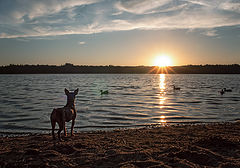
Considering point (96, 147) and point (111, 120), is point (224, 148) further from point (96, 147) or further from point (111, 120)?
point (111, 120)

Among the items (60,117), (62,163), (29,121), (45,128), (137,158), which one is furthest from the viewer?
(29,121)

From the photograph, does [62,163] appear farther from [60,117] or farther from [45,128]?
[45,128]

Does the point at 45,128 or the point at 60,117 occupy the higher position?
the point at 60,117

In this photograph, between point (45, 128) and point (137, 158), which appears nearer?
point (137, 158)

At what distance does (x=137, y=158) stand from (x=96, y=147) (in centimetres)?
164

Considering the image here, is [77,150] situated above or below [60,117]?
below

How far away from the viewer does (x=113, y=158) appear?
5.62 metres

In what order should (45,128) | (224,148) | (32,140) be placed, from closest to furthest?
(224,148)
(32,140)
(45,128)

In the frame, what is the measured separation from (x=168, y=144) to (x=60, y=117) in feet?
12.6

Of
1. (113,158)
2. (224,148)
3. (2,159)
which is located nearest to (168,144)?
(224,148)

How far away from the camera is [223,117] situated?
13.8m

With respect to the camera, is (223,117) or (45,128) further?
(223,117)

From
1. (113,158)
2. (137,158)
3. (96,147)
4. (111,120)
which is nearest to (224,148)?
(137,158)

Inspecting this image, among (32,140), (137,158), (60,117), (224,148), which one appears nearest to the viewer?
(137,158)
